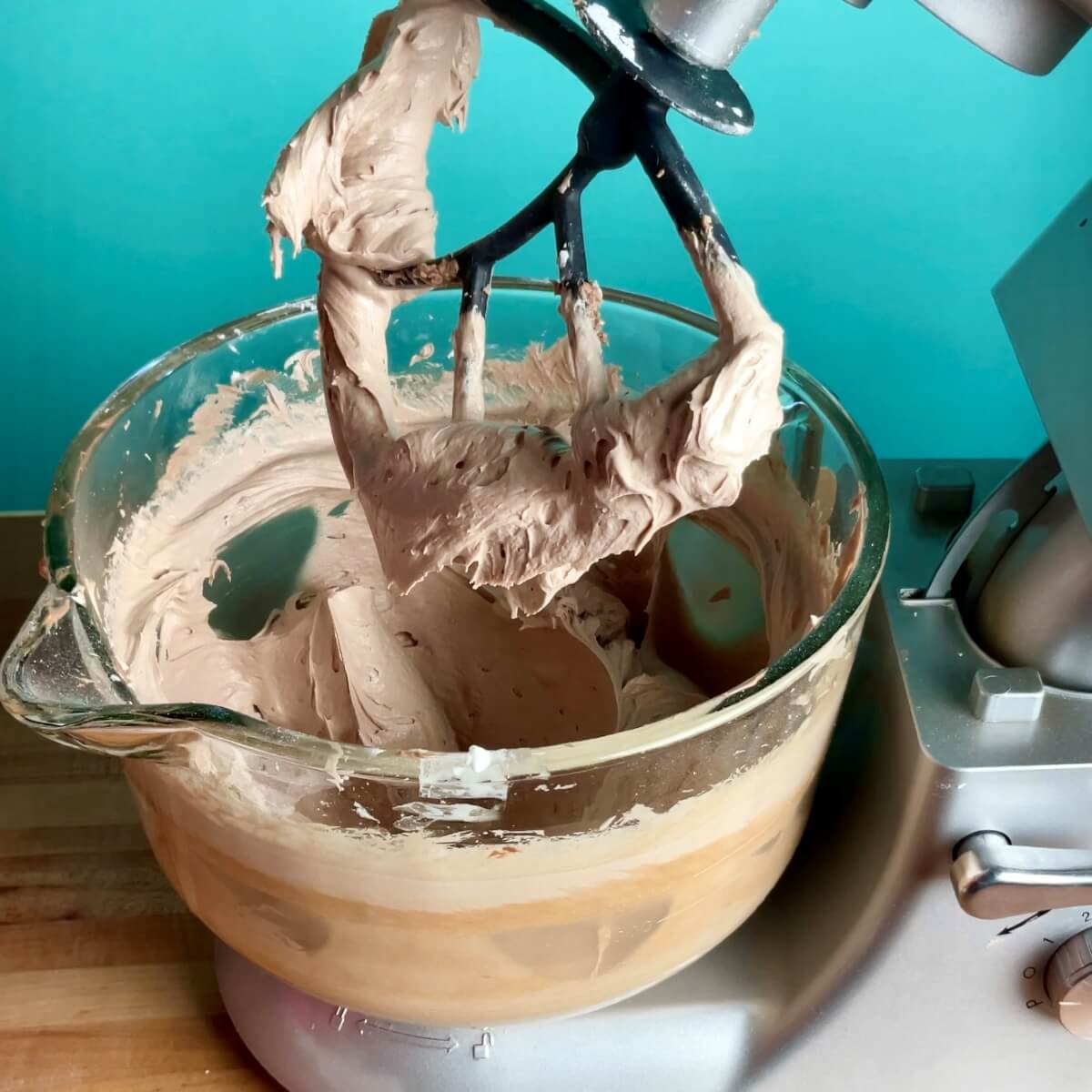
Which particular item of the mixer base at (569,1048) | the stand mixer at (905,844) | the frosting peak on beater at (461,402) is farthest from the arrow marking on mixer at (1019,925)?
the frosting peak on beater at (461,402)

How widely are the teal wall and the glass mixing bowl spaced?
23 cm

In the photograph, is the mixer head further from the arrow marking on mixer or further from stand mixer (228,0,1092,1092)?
the arrow marking on mixer

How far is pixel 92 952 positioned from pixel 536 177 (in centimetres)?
48

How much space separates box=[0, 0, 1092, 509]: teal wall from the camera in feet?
A: 2.01

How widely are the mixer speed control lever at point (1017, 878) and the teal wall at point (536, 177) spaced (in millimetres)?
392

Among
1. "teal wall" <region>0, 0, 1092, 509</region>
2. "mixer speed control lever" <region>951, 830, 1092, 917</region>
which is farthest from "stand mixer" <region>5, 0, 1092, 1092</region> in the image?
"teal wall" <region>0, 0, 1092, 509</region>

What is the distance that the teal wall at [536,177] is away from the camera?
61 centimetres

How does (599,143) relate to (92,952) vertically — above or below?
above

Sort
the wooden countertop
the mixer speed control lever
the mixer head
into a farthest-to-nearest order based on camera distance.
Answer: the wooden countertop < the mixer speed control lever < the mixer head

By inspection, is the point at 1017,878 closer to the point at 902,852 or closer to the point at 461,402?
the point at 902,852

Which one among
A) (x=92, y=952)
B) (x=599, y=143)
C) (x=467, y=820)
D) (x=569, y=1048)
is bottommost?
(x=92, y=952)

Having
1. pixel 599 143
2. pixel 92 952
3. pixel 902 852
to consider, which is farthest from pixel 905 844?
pixel 92 952

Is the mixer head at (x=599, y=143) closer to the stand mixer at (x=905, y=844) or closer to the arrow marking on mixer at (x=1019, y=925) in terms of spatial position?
the stand mixer at (x=905, y=844)

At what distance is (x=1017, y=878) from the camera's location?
0.40 meters
